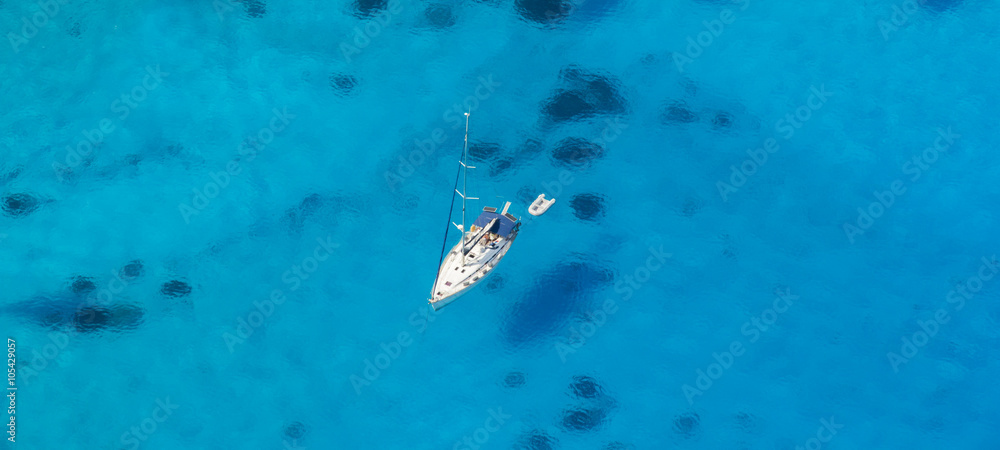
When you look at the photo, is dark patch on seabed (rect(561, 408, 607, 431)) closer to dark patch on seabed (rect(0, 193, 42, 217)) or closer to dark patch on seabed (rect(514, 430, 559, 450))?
dark patch on seabed (rect(514, 430, 559, 450))

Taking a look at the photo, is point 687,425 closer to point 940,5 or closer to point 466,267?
point 466,267

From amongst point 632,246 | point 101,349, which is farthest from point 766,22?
point 101,349

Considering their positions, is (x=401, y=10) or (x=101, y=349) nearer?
(x=101, y=349)

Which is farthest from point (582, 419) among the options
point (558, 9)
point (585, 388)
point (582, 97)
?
point (558, 9)

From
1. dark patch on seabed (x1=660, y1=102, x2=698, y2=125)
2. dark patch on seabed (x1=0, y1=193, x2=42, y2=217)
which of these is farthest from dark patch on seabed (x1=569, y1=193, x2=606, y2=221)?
dark patch on seabed (x1=0, y1=193, x2=42, y2=217)

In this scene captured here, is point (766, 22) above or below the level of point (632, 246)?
above

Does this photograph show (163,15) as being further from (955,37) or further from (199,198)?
(955,37)
